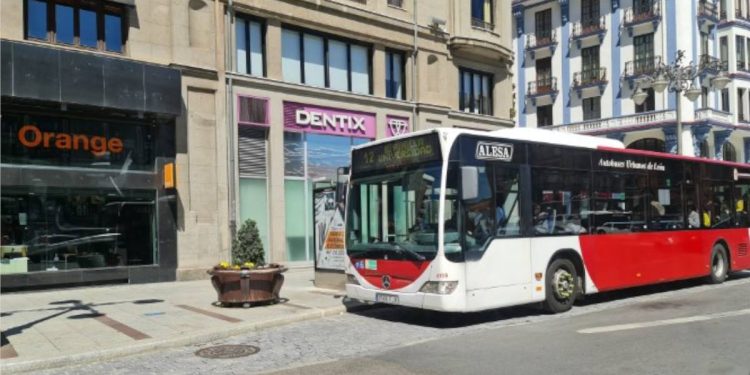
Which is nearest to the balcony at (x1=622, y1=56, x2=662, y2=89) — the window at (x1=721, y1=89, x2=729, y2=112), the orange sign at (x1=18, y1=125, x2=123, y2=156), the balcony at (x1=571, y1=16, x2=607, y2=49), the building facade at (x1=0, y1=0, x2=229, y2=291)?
the balcony at (x1=571, y1=16, x2=607, y2=49)

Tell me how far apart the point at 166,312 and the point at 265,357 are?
4.19 meters

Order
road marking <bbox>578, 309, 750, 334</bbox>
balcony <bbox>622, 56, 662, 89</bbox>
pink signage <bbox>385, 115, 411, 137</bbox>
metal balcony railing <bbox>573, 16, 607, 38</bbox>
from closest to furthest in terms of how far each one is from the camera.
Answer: road marking <bbox>578, 309, 750, 334</bbox>, pink signage <bbox>385, 115, 411, 137</bbox>, balcony <bbox>622, 56, 662, 89</bbox>, metal balcony railing <bbox>573, 16, 607, 38</bbox>

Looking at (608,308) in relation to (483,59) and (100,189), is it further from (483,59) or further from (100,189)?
(483,59)

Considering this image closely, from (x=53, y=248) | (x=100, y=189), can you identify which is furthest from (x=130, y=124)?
(x=53, y=248)

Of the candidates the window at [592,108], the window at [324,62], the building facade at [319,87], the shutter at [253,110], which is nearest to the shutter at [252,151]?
the building facade at [319,87]

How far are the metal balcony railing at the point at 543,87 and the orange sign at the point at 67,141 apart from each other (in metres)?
39.6

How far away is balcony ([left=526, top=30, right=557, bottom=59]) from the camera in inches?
1961

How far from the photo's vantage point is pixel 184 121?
17.6 meters

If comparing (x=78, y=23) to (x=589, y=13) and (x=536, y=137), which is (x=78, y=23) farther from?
Answer: (x=589, y=13)

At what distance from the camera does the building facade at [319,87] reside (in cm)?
1923

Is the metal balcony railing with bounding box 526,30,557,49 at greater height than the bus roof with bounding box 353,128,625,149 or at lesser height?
greater

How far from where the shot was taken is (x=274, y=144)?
770 inches

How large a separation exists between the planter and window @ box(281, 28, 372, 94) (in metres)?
10.1

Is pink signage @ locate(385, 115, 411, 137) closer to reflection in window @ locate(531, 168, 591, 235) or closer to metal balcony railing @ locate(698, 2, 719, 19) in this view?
reflection in window @ locate(531, 168, 591, 235)
